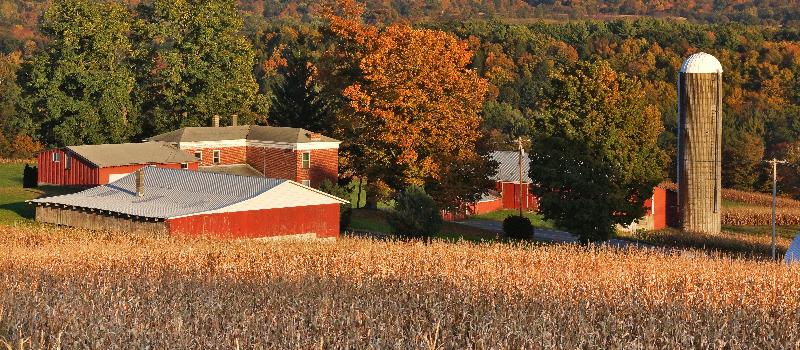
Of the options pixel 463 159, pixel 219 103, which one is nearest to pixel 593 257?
pixel 463 159

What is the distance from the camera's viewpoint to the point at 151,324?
61.2 ft

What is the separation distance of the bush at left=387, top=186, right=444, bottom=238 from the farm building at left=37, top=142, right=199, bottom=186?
1686 centimetres

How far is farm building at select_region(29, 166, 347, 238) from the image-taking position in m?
47.7

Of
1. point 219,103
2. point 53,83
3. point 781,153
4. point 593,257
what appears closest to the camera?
point 593,257

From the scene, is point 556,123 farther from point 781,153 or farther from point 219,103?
point 781,153

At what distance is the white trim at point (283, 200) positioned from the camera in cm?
4884

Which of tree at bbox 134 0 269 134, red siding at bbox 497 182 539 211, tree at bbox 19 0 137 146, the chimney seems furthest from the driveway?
tree at bbox 19 0 137 146

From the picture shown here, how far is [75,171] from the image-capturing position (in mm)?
63562

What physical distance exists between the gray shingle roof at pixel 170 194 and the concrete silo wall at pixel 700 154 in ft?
83.0

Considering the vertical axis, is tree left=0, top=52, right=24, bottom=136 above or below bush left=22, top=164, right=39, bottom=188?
above

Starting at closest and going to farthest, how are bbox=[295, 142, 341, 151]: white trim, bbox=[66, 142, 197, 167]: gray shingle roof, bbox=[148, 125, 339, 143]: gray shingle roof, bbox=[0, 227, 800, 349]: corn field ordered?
1. bbox=[0, 227, 800, 349]: corn field
2. bbox=[66, 142, 197, 167]: gray shingle roof
3. bbox=[295, 142, 341, 151]: white trim
4. bbox=[148, 125, 339, 143]: gray shingle roof

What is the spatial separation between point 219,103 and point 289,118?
17.7 feet

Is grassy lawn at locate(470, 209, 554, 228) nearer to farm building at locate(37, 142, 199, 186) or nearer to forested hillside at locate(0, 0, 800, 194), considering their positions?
forested hillside at locate(0, 0, 800, 194)

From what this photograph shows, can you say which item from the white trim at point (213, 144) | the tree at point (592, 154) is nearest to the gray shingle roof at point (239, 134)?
the white trim at point (213, 144)
